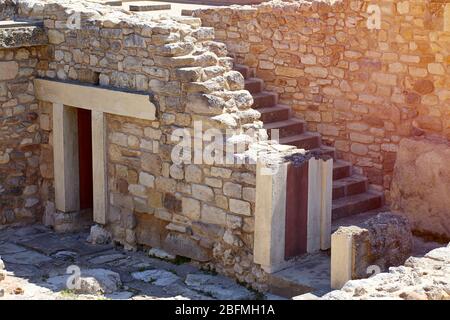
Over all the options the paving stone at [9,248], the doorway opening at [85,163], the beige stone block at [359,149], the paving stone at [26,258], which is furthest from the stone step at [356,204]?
the paving stone at [9,248]

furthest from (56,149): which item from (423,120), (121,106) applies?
(423,120)

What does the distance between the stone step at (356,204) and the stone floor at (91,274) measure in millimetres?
1757

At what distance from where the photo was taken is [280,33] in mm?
12992

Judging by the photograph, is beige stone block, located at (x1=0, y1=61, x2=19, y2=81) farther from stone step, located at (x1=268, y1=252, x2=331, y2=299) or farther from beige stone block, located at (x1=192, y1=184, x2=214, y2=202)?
stone step, located at (x1=268, y1=252, x2=331, y2=299)

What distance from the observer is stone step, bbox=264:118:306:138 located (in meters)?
12.6

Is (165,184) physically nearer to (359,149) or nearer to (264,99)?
(264,99)

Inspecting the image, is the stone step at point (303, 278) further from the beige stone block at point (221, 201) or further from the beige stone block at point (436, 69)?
the beige stone block at point (436, 69)

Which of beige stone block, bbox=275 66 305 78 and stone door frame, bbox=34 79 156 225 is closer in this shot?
stone door frame, bbox=34 79 156 225

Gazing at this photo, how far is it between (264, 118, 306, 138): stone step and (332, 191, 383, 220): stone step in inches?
48.8

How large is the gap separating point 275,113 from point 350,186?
4.85 ft

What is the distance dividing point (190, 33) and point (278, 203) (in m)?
2.42

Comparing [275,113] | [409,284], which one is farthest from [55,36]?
[409,284]

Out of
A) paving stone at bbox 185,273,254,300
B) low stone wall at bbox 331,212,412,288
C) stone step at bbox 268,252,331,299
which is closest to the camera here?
low stone wall at bbox 331,212,412,288

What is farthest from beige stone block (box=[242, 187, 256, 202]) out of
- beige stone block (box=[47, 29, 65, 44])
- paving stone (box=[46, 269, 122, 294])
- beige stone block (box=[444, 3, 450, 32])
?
beige stone block (box=[47, 29, 65, 44])
